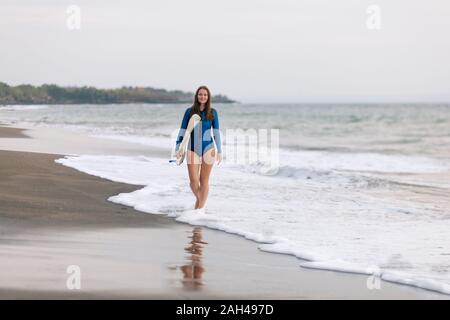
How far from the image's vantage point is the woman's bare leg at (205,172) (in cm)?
1008

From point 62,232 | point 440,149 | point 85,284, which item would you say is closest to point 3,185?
point 62,232

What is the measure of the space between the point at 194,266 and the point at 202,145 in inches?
Result: 149

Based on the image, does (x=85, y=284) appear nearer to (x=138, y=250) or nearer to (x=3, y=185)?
(x=138, y=250)

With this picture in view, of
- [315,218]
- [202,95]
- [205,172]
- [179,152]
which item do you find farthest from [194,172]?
[315,218]

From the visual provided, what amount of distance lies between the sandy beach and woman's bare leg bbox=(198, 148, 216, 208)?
832 mm

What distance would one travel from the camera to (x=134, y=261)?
6.60 metres

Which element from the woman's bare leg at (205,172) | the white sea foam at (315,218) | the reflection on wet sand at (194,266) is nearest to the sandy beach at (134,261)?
the reflection on wet sand at (194,266)

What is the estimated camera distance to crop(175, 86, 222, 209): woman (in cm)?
1003

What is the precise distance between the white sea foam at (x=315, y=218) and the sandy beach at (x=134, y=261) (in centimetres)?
34

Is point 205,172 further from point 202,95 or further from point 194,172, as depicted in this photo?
point 202,95

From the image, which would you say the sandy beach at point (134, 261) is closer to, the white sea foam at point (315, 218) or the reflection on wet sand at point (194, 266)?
the reflection on wet sand at point (194, 266)

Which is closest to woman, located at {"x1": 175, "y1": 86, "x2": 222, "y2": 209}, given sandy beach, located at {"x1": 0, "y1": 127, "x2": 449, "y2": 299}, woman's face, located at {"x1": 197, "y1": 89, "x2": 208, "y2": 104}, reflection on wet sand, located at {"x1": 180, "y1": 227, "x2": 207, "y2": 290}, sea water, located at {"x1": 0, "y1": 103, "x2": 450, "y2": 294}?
woman's face, located at {"x1": 197, "y1": 89, "x2": 208, "y2": 104}

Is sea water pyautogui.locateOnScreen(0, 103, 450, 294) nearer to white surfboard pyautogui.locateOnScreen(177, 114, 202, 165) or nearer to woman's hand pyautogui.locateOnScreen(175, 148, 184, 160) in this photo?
woman's hand pyautogui.locateOnScreen(175, 148, 184, 160)

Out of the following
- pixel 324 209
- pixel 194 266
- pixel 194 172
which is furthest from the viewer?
pixel 324 209
